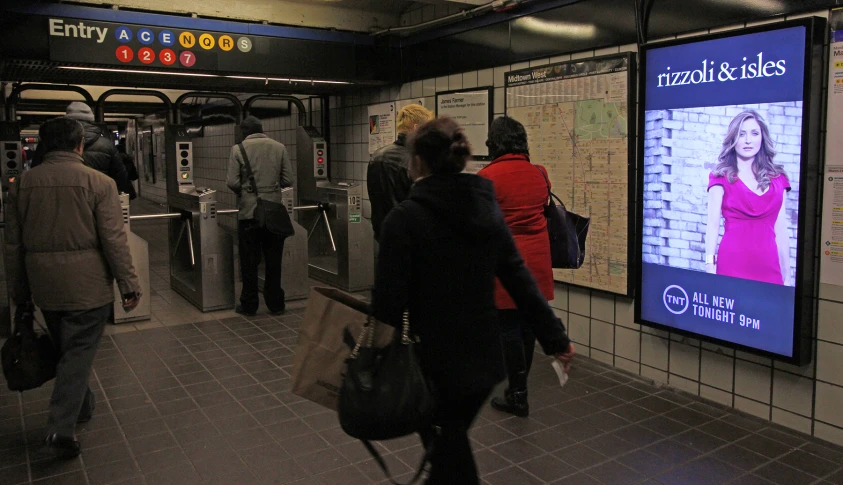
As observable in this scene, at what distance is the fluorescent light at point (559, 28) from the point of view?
14.1 feet

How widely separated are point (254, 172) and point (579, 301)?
2.81m

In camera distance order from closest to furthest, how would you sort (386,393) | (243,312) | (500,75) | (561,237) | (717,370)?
1. (386,393)
2. (561,237)
3. (717,370)
4. (500,75)
5. (243,312)

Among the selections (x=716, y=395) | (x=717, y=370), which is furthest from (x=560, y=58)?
(x=716, y=395)

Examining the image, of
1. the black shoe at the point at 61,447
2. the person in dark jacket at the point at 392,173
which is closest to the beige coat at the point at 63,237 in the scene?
the black shoe at the point at 61,447

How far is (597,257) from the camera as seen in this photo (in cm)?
440

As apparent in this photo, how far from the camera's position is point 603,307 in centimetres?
445

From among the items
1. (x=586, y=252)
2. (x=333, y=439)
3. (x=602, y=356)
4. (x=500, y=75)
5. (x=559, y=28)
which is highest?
(x=559, y=28)

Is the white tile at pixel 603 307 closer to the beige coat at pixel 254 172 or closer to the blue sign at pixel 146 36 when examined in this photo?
the beige coat at pixel 254 172

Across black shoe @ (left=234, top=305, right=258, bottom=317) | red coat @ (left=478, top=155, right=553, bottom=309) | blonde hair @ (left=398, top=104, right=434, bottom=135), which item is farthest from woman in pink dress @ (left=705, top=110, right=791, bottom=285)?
black shoe @ (left=234, top=305, right=258, bottom=317)

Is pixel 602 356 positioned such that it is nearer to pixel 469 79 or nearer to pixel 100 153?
pixel 469 79

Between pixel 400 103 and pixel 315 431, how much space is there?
3851mm

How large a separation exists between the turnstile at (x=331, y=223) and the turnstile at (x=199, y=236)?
3.80ft

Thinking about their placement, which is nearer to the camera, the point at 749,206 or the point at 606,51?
the point at 749,206

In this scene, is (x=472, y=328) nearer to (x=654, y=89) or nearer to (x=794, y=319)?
(x=794, y=319)
